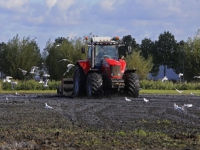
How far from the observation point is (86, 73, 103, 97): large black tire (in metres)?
26.9

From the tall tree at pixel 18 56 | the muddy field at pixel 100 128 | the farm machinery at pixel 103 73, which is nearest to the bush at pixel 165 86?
the tall tree at pixel 18 56

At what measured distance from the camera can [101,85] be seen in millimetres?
27188

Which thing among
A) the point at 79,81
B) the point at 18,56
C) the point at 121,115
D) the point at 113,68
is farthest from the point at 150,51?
the point at 121,115

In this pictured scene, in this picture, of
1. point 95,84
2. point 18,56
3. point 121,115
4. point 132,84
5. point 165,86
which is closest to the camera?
point 121,115

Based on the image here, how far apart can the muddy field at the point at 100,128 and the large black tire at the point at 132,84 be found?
644 cm

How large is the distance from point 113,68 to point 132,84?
51.3 inches

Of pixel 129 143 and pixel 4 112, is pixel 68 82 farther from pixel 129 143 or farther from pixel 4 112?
pixel 129 143

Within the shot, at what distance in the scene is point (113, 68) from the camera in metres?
27.1

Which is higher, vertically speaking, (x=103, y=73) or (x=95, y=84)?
(x=103, y=73)

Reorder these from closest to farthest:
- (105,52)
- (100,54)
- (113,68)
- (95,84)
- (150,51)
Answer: (95,84) < (113,68) < (100,54) < (105,52) < (150,51)

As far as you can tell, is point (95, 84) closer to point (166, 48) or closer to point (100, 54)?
point (100, 54)

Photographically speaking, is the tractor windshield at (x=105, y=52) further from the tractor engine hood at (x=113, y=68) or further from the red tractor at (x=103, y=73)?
the tractor engine hood at (x=113, y=68)

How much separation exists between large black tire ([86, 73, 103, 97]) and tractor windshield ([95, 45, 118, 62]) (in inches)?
59.6

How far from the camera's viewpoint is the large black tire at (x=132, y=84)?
27453mm
